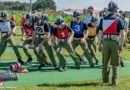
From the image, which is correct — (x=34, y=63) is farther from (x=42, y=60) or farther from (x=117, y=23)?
(x=117, y=23)

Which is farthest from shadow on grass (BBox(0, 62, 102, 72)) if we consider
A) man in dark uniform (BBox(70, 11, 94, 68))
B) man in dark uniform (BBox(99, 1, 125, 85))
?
man in dark uniform (BBox(99, 1, 125, 85))

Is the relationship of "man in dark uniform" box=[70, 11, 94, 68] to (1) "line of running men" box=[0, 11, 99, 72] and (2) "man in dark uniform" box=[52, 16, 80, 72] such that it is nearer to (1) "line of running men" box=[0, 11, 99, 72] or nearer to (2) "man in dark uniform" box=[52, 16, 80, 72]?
(1) "line of running men" box=[0, 11, 99, 72]

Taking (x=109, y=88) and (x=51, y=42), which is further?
(x=51, y=42)

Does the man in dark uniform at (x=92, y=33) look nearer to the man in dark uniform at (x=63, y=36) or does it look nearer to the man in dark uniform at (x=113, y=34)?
the man in dark uniform at (x=63, y=36)

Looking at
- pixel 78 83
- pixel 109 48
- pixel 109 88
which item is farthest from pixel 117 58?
pixel 78 83

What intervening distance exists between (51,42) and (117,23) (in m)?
3.73

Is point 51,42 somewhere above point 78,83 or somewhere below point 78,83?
above

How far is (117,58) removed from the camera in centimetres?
785

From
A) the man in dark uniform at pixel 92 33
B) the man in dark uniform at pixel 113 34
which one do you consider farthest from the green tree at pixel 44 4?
the man in dark uniform at pixel 113 34

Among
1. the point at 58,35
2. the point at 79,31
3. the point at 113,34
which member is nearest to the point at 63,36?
the point at 58,35

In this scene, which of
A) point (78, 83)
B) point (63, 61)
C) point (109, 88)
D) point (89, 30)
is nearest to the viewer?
point (109, 88)

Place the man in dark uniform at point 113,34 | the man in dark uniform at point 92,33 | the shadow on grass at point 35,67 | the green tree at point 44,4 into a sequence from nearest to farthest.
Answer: the man in dark uniform at point 113,34, the shadow on grass at point 35,67, the man in dark uniform at point 92,33, the green tree at point 44,4

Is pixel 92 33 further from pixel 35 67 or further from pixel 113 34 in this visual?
pixel 113 34

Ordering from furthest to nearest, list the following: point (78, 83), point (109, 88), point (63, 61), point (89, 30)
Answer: point (89, 30) → point (63, 61) → point (78, 83) → point (109, 88)
